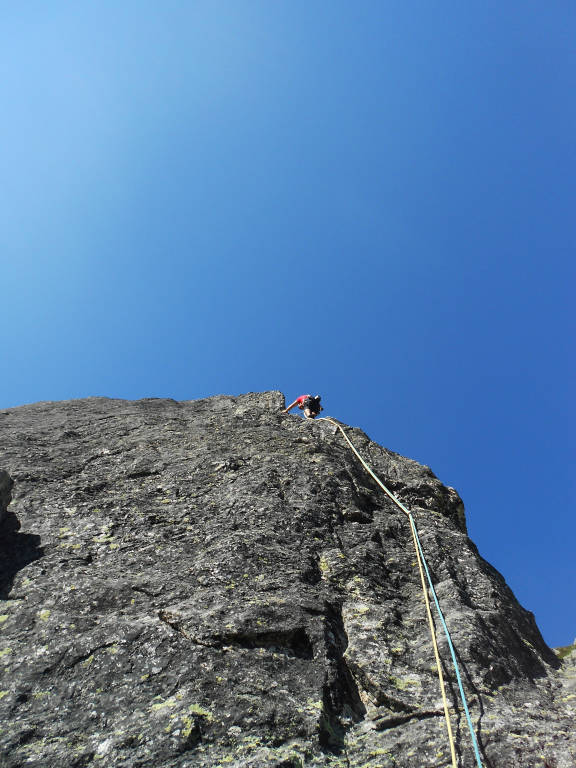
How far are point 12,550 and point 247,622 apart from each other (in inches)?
141

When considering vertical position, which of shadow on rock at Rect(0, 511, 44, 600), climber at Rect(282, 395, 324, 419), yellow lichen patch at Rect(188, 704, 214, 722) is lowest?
yellow lichen patch at Rect(188, 704, 214, 722)

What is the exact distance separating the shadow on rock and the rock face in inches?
1.1

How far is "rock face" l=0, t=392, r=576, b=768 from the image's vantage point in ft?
13.7

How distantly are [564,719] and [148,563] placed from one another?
4847mm

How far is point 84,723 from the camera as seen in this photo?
14.1ft

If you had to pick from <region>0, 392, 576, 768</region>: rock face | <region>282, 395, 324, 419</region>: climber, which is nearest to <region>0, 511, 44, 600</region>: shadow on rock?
<region>0, 392, 576, 768</region>: rock face

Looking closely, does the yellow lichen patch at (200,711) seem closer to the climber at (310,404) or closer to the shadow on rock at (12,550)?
the shadow on rock at (12,550)

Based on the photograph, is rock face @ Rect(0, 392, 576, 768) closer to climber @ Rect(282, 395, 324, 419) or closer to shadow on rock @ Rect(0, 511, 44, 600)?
shadow on rock @ Rect(0, 511, 44, 600)

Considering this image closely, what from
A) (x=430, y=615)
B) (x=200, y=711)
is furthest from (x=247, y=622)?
(x=430, y=615)

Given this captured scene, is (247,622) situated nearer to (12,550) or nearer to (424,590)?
(424,590)

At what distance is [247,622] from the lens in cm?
534

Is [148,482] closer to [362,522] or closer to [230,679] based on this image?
[362,522]

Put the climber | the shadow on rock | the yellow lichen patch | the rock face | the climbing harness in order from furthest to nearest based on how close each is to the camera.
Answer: the climber, the shadow on rock, the yellow lichen patch, the rock face, the climbing harness

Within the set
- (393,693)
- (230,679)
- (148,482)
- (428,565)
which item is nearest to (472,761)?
(393,693)
